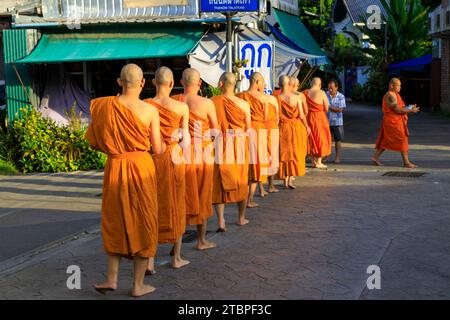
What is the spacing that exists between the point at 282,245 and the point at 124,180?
7.93 feet

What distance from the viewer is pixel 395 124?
45.7 ft

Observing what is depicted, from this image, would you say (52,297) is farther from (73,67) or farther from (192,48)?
(73,67)

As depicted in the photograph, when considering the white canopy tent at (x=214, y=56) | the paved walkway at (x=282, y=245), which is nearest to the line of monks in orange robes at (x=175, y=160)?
the paved walkway at (x=282, y=245)

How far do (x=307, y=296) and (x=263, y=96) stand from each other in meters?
4.73

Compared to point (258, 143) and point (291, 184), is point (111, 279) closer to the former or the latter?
point (258, 143)

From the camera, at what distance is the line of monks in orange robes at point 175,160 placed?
5766 mm

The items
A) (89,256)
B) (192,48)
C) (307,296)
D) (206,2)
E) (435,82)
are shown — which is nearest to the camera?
(307,296)

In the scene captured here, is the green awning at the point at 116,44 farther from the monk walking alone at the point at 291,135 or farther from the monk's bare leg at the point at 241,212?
the monk's bare leg at the point at 241,212

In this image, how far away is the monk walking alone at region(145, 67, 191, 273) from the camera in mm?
6465

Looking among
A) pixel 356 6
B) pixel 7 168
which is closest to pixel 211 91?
pixel 7 168

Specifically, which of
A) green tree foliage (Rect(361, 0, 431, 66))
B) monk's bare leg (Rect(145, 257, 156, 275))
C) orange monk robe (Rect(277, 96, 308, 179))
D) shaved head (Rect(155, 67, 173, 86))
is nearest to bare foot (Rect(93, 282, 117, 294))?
monk's bare leg (Rect(145, 257, 156, 275))

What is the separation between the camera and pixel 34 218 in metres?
9.39

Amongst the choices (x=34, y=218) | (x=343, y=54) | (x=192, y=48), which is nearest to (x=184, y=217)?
(x=34, y=218)

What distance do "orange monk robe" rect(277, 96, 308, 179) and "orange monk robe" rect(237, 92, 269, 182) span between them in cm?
146
